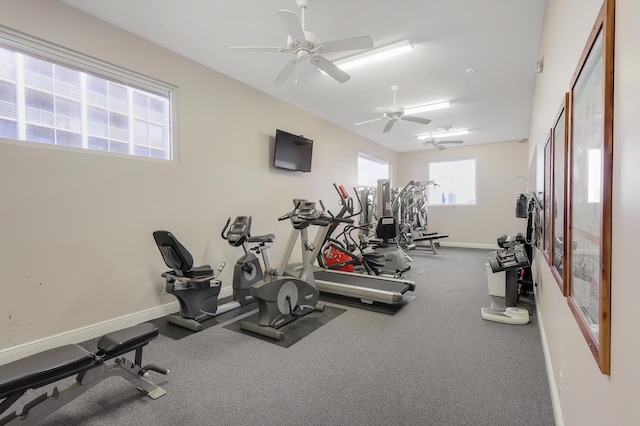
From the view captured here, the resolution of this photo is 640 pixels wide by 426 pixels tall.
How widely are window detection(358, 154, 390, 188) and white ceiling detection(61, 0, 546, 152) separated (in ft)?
9.36

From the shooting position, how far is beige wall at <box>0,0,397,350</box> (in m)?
2.60

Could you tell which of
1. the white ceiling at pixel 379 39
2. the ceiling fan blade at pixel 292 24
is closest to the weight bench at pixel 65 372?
the ceiling fan blade at pixel 292 24

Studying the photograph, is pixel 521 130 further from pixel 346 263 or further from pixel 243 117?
pixel 243 117

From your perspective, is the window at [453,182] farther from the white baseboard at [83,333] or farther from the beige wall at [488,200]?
the white baseboard at [83,333]

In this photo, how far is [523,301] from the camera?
4.04 m

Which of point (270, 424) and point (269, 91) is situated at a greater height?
point (269, 91)

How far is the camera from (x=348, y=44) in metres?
2.75

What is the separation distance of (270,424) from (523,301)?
146 inches

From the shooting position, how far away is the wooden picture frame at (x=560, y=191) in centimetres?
158

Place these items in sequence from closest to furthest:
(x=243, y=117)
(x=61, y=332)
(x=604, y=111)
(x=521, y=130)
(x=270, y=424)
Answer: (x=604, y=111) < (x=270, y=424) < (x=61, y=332) < (x=243, y=117) < (x=521, y=130)

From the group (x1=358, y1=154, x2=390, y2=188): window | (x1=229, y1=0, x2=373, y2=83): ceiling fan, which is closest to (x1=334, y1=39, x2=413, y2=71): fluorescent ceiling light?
(x1=229, y1=0, x2=373, y2=83): ceiling fan

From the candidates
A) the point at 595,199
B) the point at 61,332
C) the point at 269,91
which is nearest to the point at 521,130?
the point at 269,91

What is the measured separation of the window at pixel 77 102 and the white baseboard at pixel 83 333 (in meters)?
1.76

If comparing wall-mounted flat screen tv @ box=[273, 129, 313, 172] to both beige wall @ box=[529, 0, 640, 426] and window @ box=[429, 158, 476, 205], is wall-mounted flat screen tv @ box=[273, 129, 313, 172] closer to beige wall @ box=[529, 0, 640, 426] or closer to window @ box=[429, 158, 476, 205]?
beige wall @ box=[529, 0, 640, 426]
